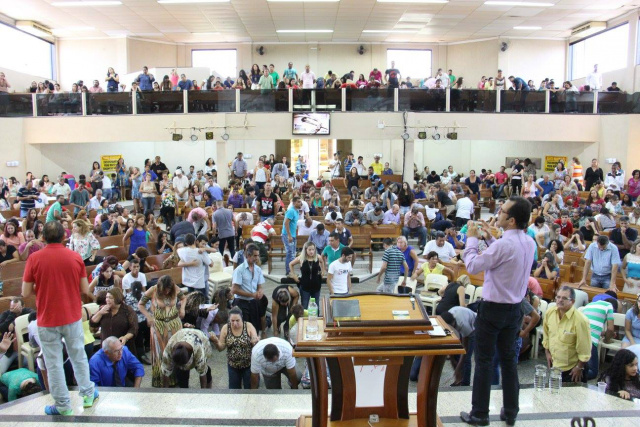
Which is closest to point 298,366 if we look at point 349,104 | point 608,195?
point 608,195

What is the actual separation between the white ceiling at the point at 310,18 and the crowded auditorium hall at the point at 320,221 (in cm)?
19

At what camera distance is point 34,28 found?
23875 millimetres

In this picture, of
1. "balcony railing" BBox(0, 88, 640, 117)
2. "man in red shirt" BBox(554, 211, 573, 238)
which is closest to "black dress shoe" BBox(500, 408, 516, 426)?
"man in red shirt" BBox(554, 211, 573, 238)

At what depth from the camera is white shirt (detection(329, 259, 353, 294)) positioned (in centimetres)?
903

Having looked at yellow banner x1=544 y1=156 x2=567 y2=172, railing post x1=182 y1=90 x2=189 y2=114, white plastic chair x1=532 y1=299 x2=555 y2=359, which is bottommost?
white plastic chair x1=532 y1=299 x2=555 y2=359

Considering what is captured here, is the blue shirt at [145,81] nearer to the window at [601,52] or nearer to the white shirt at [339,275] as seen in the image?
the white shirt at [339,275]

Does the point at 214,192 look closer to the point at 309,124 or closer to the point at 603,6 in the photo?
the point at 309,124

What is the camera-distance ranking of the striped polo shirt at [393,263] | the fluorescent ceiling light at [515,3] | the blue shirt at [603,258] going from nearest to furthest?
the blue shirt at [603,258], the striped polo shirt at [393,263], the fluorescent ceiling light at [515,3]

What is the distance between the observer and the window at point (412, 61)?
29109 millimetres

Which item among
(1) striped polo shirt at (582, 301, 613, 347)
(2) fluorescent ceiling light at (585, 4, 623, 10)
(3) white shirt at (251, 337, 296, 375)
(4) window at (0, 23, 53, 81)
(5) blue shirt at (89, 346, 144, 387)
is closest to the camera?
(5) blue shirt at (89, 346, 144, 387)

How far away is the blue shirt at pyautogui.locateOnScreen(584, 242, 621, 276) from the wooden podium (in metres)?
6.18

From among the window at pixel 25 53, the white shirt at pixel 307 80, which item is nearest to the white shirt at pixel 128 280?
the white shirt at pixel 307 80

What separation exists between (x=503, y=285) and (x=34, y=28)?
25.0 meters

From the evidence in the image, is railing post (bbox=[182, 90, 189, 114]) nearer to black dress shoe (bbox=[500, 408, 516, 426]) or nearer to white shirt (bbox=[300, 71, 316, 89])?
white shirt (bbox=[300, 71, 316, 89])
